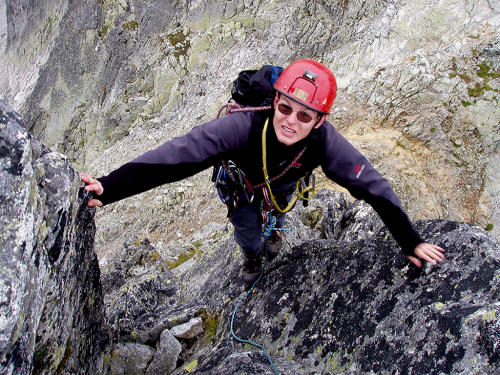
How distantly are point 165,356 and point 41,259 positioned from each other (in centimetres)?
342

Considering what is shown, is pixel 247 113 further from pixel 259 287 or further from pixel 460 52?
pixel 460 52

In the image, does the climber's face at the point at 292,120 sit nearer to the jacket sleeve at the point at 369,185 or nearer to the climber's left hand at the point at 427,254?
the jacket sleeve at the point at 369,185

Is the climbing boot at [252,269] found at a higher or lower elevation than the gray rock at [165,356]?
higher

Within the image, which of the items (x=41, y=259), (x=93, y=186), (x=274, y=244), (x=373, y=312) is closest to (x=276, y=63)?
(x=274, y=244)

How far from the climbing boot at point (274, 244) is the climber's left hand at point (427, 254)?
268 cm

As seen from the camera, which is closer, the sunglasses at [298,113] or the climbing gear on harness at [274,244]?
the sunglasses at [298,113]

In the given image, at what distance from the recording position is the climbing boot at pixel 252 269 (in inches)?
235

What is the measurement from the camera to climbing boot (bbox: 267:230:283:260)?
6.08 meters

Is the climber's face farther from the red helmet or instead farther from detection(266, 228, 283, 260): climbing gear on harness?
detection(266, 228, 283, 260): climbing gear on harness

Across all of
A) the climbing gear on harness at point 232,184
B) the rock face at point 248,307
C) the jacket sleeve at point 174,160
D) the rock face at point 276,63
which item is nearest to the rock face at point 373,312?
the rock face at point 248,307

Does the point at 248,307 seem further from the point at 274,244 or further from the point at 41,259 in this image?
the point at 41,259

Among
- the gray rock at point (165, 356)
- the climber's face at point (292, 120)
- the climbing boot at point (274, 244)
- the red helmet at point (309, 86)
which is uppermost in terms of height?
the red helmet at point (309, 86)

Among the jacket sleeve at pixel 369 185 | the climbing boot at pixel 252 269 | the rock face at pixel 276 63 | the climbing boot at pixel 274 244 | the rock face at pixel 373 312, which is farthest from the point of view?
the rock face at pixel 276 63

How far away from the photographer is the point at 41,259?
2.76 m
